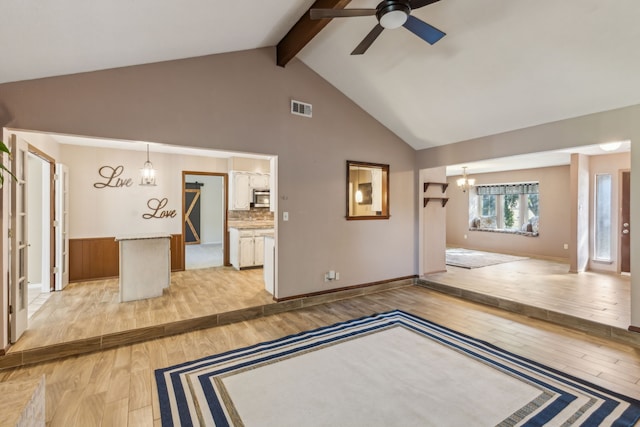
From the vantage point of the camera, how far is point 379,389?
2420mm

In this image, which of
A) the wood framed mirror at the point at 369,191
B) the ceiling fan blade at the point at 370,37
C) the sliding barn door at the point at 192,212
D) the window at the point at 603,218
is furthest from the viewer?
the sliding barn door at the point at 192,212

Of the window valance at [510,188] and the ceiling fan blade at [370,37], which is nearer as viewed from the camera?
the ceiling fan blade at [370,37]

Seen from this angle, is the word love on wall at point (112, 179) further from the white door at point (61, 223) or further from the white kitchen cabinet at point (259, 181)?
the white kitchen cabinet at point (259, 181)

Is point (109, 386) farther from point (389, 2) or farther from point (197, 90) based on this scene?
point (389, 2)

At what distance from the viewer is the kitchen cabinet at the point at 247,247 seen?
6473 millimetres

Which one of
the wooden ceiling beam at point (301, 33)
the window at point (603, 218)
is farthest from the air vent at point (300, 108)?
the window at point (603, 218)

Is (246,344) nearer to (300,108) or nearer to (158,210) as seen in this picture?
(300,108)

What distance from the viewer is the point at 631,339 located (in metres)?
3.25

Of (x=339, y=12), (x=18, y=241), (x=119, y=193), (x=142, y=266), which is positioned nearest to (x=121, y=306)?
(x=142, y=266)

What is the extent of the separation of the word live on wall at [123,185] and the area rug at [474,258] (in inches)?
260

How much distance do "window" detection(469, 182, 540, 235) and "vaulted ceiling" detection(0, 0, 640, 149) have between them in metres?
5.45

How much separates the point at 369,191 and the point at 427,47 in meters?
3.36

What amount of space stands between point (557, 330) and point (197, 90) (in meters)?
5.30

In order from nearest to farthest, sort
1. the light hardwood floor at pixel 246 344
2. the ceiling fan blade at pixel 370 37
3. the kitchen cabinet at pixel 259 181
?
the light hardwood floor at pixel 246 344 < the ceiling fan blade at pixel 370 37 < the kitchen cabinet at pixel 259 181
